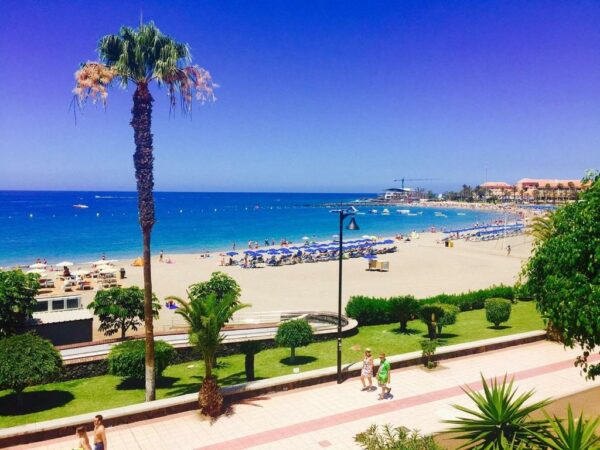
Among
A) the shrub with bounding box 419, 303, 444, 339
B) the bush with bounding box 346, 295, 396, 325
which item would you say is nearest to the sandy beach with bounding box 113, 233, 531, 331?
the bush with bounding box 346, 295, 396, 325

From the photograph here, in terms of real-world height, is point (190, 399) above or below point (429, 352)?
below

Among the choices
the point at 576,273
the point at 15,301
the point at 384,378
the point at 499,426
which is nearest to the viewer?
the point at 499,426

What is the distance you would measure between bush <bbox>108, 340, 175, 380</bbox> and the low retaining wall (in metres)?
2.15

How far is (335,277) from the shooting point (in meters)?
38.1

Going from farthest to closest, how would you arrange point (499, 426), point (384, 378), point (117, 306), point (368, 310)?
point (368, 310), point (117, 306), point (384, 378), point (499, 426)

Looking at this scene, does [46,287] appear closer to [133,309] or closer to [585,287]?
[133,309]

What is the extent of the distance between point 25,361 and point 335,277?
27.9m

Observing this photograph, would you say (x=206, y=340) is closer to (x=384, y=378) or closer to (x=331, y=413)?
(x=331, y=413)

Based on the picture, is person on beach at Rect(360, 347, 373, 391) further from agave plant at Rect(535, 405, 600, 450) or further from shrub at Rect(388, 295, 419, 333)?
shrub at Rect(388, 295, 419, 333)

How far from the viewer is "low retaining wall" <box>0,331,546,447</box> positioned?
10148 millimetres

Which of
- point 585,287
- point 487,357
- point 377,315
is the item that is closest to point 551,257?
point 585,287

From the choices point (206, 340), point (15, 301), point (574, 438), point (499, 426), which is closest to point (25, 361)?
point (15, 301)

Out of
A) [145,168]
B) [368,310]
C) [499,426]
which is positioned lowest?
[368,310]

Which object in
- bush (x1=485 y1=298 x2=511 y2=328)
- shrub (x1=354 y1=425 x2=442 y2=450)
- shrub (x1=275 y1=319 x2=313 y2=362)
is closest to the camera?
shrub (x1=354 y1=425 x2=442 y2=450)
